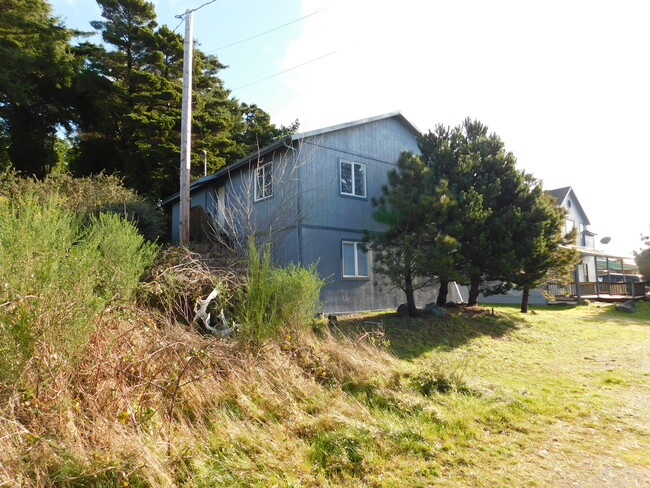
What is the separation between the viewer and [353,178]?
1495 cm

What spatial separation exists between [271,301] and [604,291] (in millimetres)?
24939

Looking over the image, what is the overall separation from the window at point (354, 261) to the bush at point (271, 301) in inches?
299

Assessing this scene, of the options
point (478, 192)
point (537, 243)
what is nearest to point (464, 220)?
point (478, 192)

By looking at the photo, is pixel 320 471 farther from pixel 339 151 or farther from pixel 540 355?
pixel 339 151

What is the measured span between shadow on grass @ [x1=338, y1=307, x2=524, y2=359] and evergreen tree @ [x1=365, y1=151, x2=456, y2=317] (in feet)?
3.23

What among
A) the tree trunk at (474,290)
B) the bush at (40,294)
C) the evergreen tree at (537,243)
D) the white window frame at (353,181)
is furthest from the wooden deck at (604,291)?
the bush at (40,294)

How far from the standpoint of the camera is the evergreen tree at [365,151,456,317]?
38.4ft

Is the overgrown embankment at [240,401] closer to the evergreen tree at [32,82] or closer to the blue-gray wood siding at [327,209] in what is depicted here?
the blue-gray wood siding at [327,209]

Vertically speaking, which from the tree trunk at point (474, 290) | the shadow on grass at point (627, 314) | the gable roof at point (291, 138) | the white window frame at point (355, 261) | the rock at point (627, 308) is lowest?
the shadow on grass at point (627, 314)

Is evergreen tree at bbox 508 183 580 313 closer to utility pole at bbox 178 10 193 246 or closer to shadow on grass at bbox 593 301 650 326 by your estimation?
shadow on grass at bbox 593 301 650 326

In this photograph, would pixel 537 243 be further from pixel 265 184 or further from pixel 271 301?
pixel 271 301

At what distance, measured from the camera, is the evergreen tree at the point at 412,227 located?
1170cm

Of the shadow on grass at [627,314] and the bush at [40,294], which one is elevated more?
the bush at [40,294]

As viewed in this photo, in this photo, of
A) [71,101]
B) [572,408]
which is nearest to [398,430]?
[572,408]
